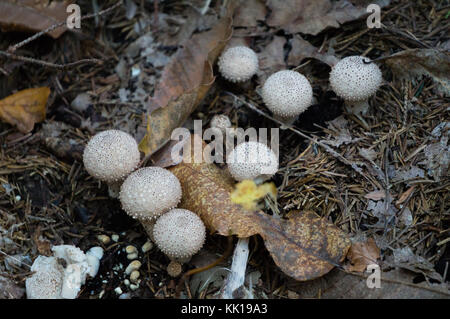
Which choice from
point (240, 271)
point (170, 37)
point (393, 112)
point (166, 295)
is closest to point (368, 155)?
point (393, 112)

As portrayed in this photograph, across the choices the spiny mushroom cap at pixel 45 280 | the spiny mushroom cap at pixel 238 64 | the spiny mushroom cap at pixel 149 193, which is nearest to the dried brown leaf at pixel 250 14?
the spiny mushroom cap at pixel 238 64

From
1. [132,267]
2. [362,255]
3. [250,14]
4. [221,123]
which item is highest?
[250,14]

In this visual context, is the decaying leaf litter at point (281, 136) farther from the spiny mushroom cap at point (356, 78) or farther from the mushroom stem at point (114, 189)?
the spiny mushroom cap at point (356, 78)

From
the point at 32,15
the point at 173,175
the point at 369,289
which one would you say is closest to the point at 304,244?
the point at 369,289

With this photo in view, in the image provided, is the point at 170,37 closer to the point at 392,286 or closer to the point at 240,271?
the point at 240,271

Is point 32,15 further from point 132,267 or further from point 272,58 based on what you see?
point 132,267

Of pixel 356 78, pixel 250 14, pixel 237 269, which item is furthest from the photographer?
pixel 250 14
